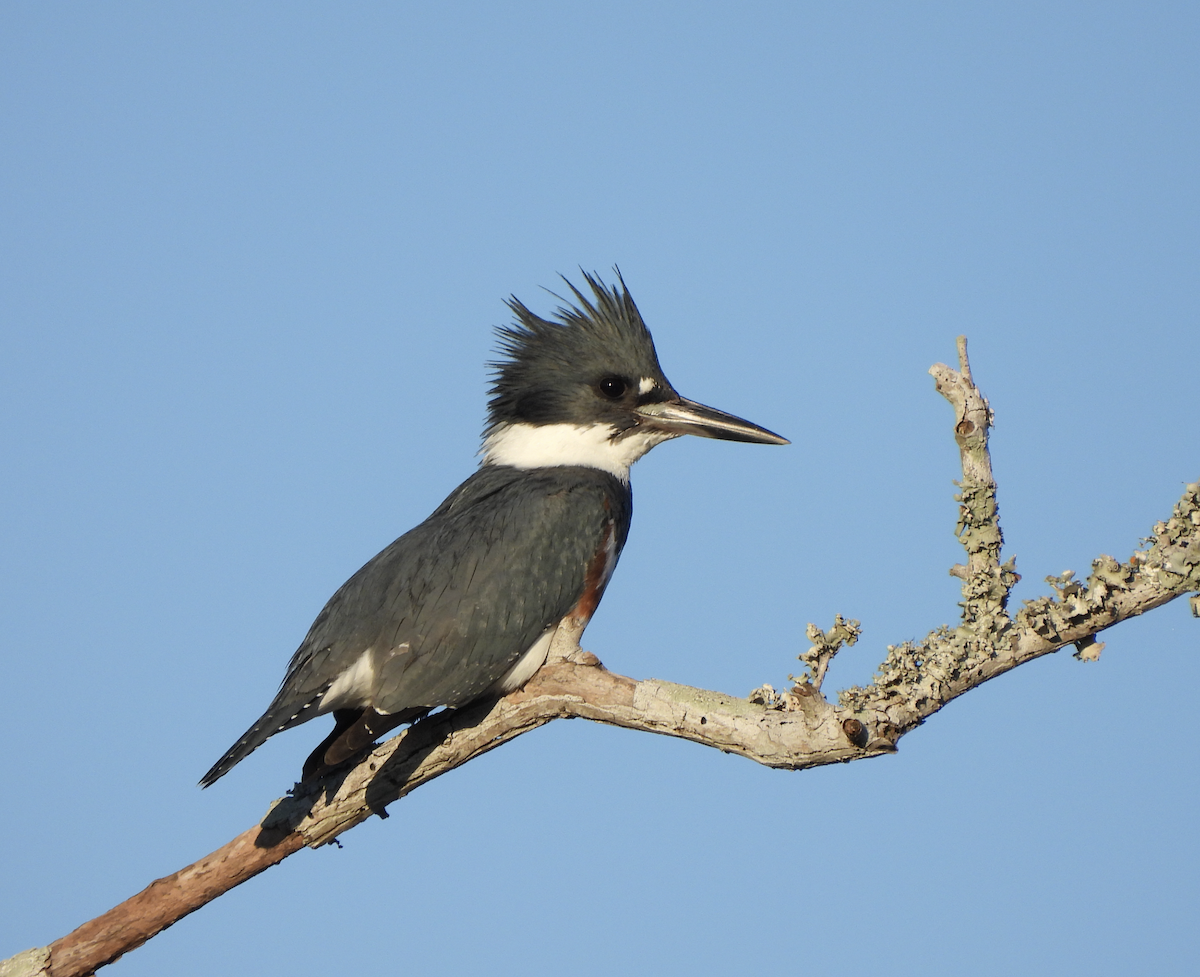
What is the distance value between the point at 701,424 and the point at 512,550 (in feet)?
3.92

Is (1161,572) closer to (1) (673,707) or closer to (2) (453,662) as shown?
(1) (673,707)

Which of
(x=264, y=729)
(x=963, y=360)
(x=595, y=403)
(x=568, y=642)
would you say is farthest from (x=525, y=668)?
(x=963, y=360)

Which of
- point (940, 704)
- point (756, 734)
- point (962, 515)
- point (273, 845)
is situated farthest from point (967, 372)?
point (273, 845)

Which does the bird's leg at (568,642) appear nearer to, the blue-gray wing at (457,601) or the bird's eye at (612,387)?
the blue-gray wing at (457,601)

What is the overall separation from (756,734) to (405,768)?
1317 mm

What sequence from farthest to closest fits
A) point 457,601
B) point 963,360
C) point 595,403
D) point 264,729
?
point 595,403, point 457,601, point 264,729, point 963,360

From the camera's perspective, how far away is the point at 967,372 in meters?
3.05

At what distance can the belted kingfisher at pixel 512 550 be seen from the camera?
12.8 ft

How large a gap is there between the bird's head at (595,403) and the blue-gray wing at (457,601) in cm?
42

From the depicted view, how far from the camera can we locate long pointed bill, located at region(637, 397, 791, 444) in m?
4.91

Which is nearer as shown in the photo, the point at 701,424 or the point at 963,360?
the point at 963,360

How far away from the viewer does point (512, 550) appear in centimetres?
416

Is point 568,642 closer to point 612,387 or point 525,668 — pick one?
point 525,668

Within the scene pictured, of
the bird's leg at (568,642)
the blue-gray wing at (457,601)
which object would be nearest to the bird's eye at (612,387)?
the blue-gray wing at (457,601)
